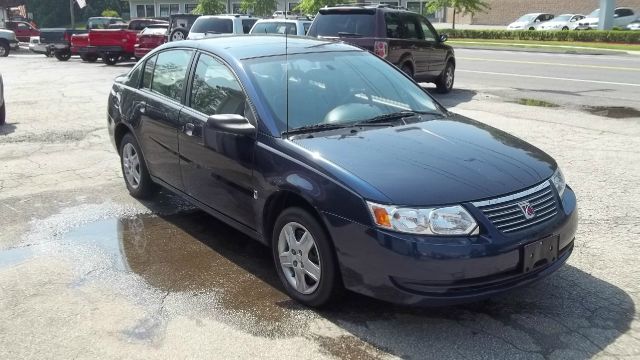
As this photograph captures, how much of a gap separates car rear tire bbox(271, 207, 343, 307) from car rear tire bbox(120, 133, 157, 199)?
2.32 metres

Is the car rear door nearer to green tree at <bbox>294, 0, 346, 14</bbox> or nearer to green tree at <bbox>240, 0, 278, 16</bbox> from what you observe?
green tree at <bbox>294, 0, 346, 14</bbox>

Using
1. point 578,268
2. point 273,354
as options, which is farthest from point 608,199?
point 273,354

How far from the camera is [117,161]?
25.5 ft

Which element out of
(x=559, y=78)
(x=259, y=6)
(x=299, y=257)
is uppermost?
(x=259, y=6)

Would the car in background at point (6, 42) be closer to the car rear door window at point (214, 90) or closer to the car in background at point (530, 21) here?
the car rear door window at point (214, 90)

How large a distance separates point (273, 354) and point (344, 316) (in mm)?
587

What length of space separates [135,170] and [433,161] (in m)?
3.43

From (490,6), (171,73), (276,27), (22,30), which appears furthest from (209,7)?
(171,73)

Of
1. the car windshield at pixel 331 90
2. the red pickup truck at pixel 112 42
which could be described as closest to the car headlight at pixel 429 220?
the car windshield at pixel 331 90

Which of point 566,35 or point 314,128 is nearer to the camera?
point 314,128

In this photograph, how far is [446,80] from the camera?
13.8 m

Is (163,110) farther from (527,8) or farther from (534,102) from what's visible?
(527,8)

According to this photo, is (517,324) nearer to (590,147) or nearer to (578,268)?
(578,268)

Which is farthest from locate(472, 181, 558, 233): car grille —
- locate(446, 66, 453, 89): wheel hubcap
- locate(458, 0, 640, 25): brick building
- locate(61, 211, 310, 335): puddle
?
locate(458, 0, 640, 25): brick building
